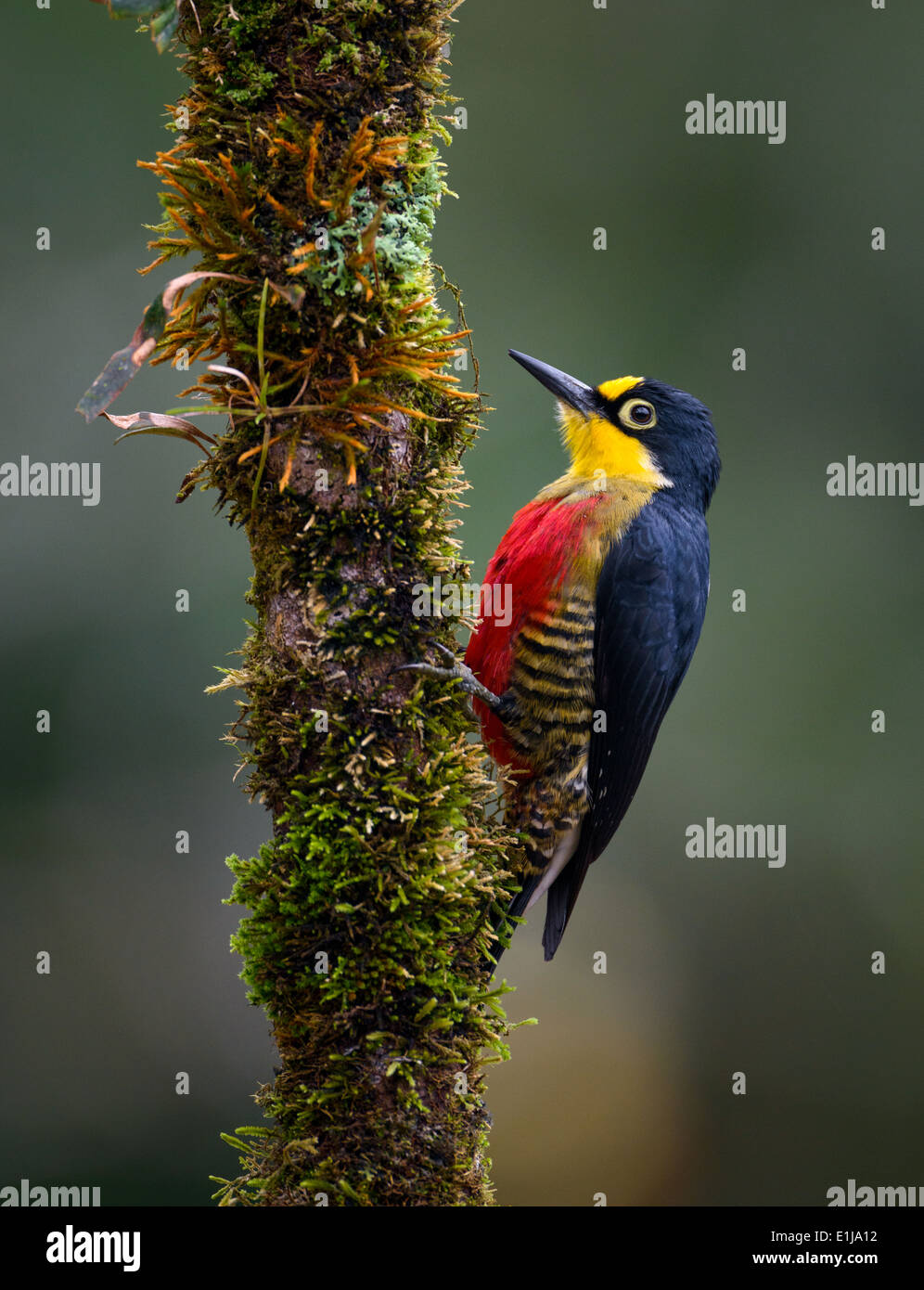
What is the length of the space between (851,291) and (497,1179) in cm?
538

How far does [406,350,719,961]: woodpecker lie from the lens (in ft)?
9.97

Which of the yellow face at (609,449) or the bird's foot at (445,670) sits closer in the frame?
the bird's foot at (445,670)

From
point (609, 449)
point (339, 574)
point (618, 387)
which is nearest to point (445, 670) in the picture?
point (339, 574)

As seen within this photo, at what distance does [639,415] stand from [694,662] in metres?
3.15

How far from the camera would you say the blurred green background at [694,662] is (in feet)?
16.9

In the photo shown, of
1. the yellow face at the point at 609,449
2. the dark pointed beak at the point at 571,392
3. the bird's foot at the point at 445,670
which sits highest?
the dark pointed beak at the point at 571,392

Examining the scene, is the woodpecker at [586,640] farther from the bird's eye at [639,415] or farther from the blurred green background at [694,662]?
the blurred green background at [694,662]

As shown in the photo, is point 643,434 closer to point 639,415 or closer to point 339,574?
point 639,415

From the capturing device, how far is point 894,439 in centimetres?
684

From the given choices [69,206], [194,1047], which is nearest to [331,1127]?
[194,1047]

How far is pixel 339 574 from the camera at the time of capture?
82.0 inches

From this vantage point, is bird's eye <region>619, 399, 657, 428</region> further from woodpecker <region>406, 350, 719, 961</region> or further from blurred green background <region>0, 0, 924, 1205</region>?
blurred green background <region>0, 0, 924, 1205</region>

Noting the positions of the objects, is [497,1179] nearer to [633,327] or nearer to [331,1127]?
[331,1127]

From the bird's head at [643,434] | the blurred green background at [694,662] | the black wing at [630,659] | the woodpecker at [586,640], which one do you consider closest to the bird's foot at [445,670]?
the woodpecker at [586,640]
